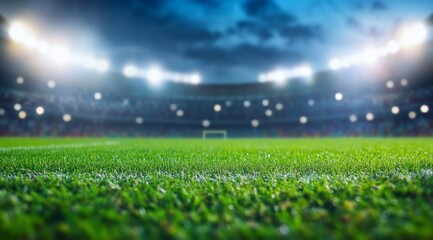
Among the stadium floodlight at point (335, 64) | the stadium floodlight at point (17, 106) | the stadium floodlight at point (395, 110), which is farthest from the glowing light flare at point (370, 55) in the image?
the stadium floodlight at point (17, 106)

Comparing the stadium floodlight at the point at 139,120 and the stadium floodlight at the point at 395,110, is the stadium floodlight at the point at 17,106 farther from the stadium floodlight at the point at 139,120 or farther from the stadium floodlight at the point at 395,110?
the stadium floodlight at the point at 395,110

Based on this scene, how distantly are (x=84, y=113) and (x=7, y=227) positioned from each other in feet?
168

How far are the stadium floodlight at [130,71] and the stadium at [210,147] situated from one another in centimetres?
35

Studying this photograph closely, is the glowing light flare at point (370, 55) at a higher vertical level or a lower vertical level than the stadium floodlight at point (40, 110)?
higher

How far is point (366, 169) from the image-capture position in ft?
16.0

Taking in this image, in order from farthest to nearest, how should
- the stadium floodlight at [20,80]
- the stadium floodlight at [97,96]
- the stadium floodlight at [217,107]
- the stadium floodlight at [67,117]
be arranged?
the stadium floodlight at [217,107] → the stadium floodlight at [97,96] → the stadium floodlight at [67,117] → the stadium floodlight at [20,80]

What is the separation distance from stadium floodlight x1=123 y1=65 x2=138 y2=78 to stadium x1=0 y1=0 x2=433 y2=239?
13.8 inches

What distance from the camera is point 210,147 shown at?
46.2ft

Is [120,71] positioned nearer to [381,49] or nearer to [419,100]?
[381,49]

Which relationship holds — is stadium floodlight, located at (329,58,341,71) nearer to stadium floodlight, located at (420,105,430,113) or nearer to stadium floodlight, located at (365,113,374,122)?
stadium floodlight, located at (365,113,374,122)

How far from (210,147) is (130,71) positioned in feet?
149

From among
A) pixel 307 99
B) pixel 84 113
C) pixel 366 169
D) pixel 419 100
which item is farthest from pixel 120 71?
pixel 366 169

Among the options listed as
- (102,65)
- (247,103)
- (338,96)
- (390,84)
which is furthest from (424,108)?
(102,65)

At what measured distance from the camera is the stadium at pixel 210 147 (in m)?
2.16
